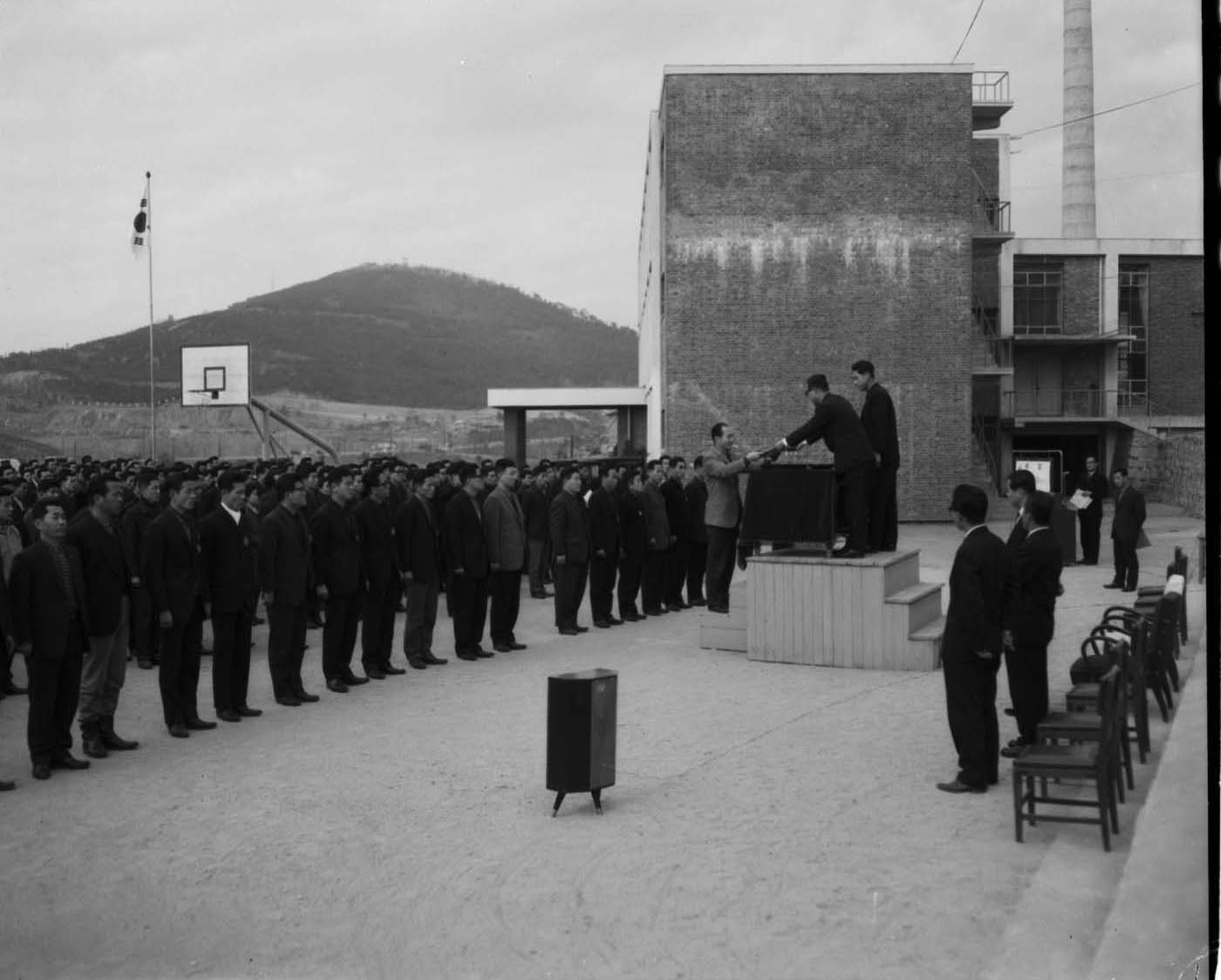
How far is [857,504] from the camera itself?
14125 mm

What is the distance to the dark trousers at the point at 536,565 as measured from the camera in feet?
68.6

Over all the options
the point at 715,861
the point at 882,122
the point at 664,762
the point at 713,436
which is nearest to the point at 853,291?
the point at 882,122

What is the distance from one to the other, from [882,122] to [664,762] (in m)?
29.3

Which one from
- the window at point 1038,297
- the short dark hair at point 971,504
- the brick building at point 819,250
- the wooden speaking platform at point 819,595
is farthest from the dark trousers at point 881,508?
the window at point 1038,297

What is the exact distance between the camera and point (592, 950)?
620 centimetres

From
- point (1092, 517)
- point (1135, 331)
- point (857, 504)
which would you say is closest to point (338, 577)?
point (857, 504)

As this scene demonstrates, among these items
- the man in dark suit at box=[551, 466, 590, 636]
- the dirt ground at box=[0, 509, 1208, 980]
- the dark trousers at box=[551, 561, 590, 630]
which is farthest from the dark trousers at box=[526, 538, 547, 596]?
the dirt ground at box=[0, 509, 1208, 980]

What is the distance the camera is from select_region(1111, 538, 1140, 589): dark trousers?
19781mm

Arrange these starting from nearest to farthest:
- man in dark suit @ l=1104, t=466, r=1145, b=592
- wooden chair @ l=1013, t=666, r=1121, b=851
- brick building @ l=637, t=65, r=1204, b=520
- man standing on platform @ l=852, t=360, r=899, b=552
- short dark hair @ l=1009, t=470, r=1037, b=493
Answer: wooden chair @ l=1013, t=666, r=1121, b=851 < short dark hair @ l=1009, t=470, r=1037, b=493 < man standing on platform @ l=852, t=360, r=899, b=552 < man in dark suit @ l=1104, t=466, r=1145, b=592 < brick building @ l=637, t=65, r=1204, b=520

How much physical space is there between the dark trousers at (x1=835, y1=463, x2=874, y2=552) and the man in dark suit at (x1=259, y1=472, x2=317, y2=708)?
560 cm

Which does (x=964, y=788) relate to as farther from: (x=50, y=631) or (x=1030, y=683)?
(x=50, y=631)

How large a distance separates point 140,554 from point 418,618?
2.93m

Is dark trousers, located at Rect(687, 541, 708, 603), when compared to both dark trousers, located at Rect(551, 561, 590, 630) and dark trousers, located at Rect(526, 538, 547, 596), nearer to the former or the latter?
dark trousers, located at Rect(526, 538, 547, 596)

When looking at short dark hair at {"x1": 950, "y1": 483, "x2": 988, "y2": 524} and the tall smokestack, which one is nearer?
short dark hair at {"x1": 950, "y1": 483, "x2": 988, "y2": 524}
